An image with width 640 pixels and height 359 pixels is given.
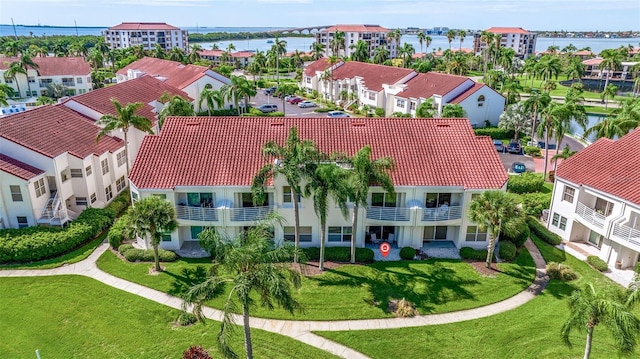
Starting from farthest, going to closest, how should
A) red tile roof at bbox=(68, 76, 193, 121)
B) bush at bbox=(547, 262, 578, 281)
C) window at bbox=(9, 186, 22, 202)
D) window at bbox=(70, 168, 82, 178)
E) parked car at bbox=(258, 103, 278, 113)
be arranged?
parked car at bbox=(258, 103, 278, 113), red tile roof at bbox=(68, 76, 193, 121), window at bbox=(70, 168, 82, 178), window at bbox=(9, 186, 22, 202), bush at bbox=(547, 262, 578, 281)

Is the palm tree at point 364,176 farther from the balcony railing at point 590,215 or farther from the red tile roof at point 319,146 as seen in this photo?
the balcony railing at point 590,215

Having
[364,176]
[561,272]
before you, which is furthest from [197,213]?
[561,272]

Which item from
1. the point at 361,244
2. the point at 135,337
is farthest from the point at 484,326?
the point at 135,337

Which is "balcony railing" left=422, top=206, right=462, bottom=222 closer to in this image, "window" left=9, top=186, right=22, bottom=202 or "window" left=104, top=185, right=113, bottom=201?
"window" left=104, top=185, right=113, bottom=201

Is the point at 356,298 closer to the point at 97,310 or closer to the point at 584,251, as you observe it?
the point at 97,310

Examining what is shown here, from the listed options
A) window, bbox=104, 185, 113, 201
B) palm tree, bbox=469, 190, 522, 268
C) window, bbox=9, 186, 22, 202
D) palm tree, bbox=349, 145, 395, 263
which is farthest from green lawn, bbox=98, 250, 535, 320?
window, bbox=104, 185, 113, 201

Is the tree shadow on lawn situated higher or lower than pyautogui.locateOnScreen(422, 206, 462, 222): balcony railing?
lower

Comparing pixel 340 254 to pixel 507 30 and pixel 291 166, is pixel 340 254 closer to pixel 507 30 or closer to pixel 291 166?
pixel 291 166
